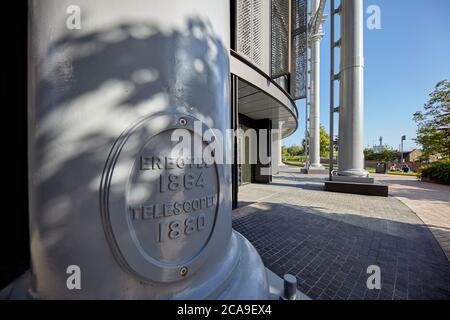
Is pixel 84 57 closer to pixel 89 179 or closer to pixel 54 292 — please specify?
pixel 89 179

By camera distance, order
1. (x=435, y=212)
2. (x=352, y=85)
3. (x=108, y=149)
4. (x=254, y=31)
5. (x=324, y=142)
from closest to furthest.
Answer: (x=108, y=149) < (x=254, y=31) < (x=435, y=212) < (x=352, y=85) < (x=324, y=142)

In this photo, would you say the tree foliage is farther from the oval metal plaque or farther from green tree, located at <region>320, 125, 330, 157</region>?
the oval metal plaque

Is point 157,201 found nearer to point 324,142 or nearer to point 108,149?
point 108,149

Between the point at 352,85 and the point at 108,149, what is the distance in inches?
441

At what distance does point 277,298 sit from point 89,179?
191cm

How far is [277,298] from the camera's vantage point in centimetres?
184

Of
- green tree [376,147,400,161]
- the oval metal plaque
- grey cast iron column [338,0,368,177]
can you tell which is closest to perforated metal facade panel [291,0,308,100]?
grey cast iron column [338,0,368,177]

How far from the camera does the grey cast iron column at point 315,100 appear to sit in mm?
21219

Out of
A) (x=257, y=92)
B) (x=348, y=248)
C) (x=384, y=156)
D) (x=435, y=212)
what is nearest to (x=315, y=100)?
(x=257, y=92)

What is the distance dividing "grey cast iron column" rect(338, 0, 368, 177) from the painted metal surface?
10.2 metres

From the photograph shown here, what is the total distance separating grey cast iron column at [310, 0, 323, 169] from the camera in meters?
21.2

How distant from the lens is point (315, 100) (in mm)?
21781
